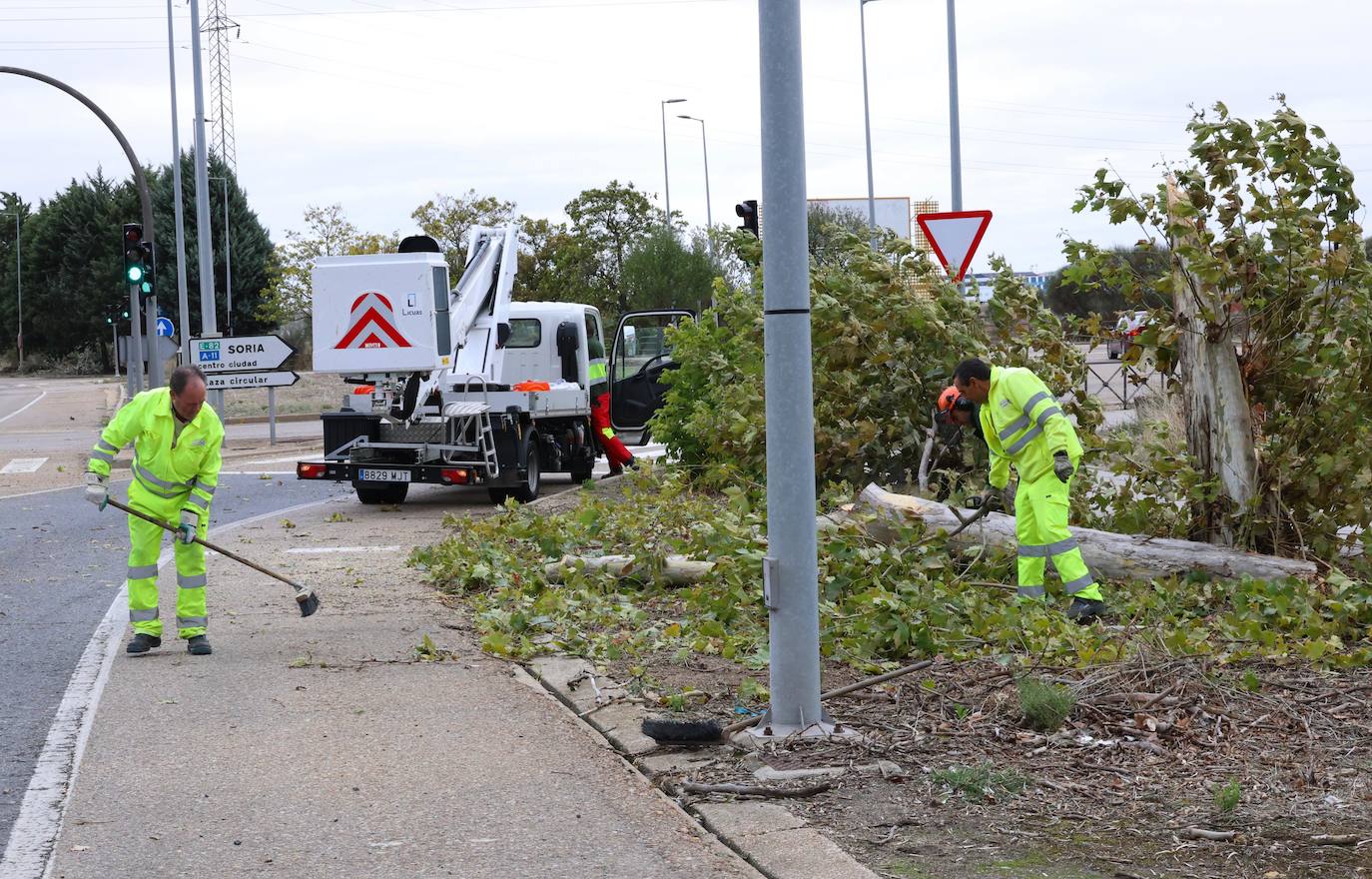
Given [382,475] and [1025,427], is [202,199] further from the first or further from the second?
[1025,427]

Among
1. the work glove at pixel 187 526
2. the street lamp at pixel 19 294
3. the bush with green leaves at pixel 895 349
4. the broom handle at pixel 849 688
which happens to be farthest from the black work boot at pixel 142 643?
the street lamp at pixel 19 294

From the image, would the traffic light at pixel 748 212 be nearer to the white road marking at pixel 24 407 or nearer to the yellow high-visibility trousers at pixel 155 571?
the yellow high-visibility trousers at pixel 155 571

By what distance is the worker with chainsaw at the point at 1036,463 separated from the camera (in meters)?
8.16

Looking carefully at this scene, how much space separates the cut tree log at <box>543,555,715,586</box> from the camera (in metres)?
9.44

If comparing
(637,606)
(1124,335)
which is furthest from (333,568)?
(1124,335)

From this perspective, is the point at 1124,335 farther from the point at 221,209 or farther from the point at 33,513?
the point at 221,209

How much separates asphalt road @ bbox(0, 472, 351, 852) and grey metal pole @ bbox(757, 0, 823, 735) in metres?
2.62

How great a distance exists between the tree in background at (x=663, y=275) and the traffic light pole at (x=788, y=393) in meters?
40.9

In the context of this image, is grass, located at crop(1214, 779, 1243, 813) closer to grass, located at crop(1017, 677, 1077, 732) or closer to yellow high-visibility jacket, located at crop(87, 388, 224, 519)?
grass, located at crop(1017, 677, 1077, 732)

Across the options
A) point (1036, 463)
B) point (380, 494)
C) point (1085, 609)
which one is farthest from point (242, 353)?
point (1085, 609)

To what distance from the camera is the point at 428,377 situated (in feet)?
52.0

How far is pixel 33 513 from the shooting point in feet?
50.9

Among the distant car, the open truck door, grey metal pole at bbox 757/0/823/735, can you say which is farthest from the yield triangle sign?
grey metal pole at bbox 757/0/823/735

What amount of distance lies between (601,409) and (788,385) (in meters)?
13.3
